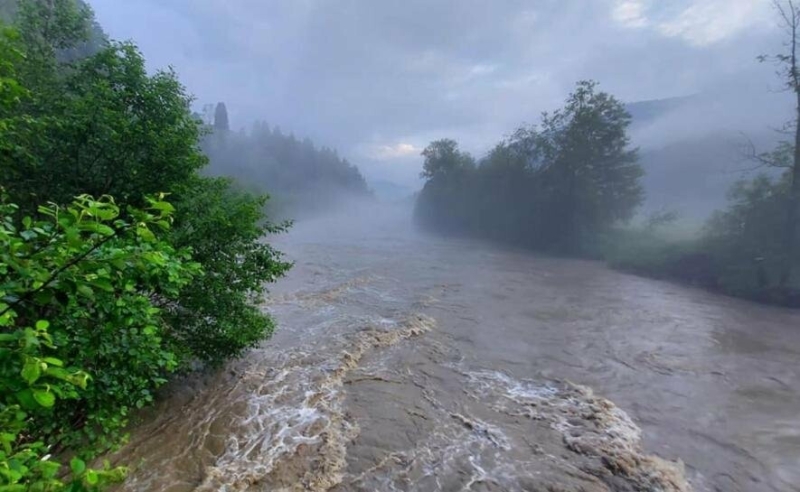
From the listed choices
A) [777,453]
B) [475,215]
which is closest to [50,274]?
[777,453]

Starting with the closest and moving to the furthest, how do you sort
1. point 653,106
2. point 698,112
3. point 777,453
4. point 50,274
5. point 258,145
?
point 50,274 → point 777,453 → point 698,112 → point 258,145 → point 653,106

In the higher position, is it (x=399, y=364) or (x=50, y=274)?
(x=50, y=274)

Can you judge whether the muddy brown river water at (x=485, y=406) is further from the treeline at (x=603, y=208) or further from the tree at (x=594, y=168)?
the tree at (x=594, y=168)

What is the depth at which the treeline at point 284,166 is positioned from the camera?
86438 millimetres

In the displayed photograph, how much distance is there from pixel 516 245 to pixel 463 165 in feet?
74.5

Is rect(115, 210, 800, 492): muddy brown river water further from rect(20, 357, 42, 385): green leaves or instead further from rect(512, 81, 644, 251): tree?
rect(512, 81, 644, 251): tree

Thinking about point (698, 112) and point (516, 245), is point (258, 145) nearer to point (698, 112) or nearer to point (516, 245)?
point (516, 245)

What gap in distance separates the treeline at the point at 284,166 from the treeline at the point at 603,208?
124 feet

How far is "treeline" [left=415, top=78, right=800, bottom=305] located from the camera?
19734mm

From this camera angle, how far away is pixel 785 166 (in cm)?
1927

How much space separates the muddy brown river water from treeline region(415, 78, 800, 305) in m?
7.22

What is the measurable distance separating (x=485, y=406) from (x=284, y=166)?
10273cm

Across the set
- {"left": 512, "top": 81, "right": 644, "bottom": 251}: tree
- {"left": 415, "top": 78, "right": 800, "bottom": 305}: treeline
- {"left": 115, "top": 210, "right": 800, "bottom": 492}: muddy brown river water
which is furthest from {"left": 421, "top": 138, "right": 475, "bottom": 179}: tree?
{"left": 115, "top": 210, "right": 800, "bottom": 492}: muddy brown river water

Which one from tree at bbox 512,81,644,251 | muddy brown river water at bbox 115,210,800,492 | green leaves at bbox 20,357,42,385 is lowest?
muddy brown river water at bbox 115,210,800,492
